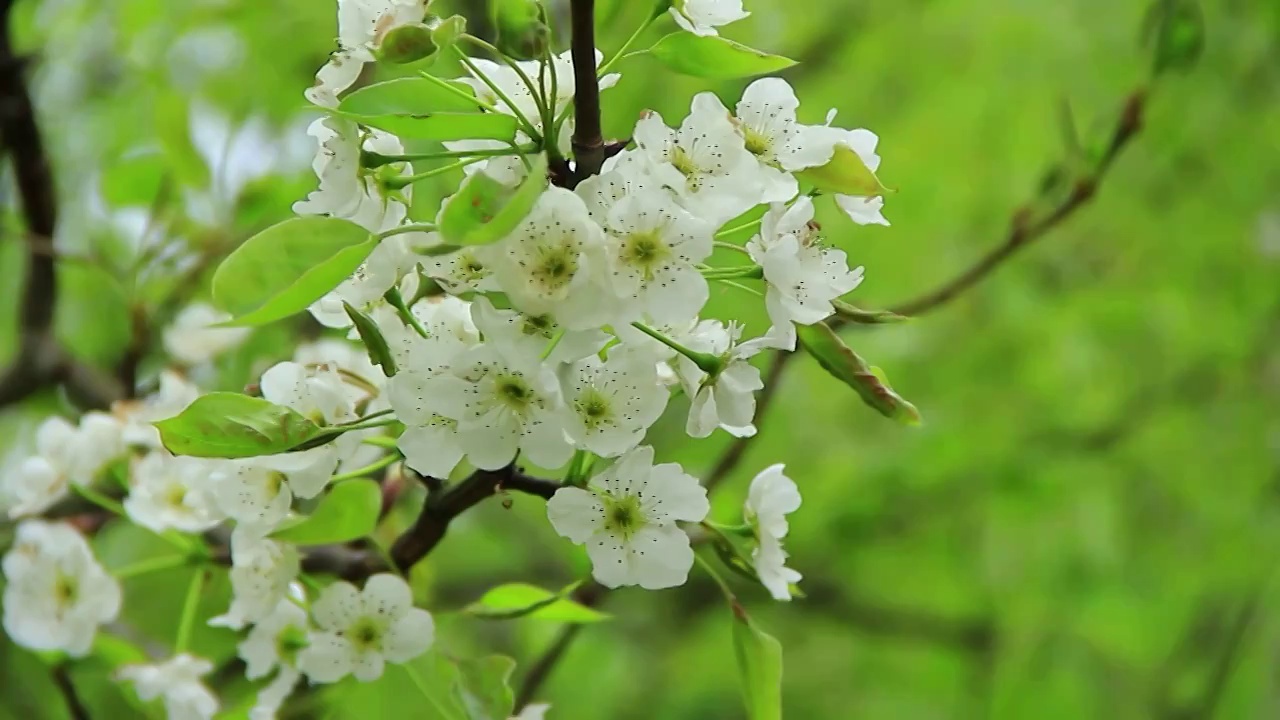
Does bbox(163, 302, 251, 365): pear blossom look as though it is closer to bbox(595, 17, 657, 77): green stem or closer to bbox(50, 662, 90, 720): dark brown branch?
bbox(50, 662, 90, 720): dark brown branch

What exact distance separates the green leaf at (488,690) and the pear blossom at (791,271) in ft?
1.15

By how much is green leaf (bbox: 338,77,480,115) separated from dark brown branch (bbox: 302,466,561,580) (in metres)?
0.25

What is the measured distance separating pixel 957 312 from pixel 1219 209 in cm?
60

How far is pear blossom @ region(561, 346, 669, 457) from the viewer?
0.73 meters

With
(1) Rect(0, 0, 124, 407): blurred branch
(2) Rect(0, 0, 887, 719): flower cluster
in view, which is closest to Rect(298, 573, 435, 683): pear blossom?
(2) Rect(0, 0, 887, 719): flower cluster

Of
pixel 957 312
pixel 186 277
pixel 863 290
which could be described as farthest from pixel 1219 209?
pixel 186 277

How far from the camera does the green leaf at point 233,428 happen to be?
0.75m

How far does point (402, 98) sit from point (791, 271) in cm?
26

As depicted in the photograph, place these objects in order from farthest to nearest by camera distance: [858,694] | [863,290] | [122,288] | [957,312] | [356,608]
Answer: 1. [858,694]
2. [957,312]
3. [863,290]
4. [122,288]
5. [356,608]

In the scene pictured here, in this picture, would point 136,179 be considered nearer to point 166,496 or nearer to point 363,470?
point 166,496

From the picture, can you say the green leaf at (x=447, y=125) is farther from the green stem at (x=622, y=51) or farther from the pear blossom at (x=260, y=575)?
the pear blossom at (x=260, y=575)

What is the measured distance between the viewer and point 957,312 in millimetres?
2703

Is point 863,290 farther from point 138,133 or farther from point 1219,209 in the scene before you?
point 138,133

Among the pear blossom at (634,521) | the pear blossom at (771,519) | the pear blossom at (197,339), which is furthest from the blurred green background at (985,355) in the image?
the pear blossom at (634,521)
